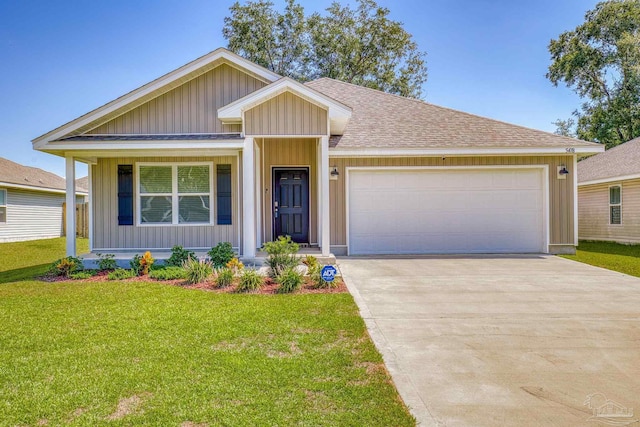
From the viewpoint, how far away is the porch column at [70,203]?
26.8 ft

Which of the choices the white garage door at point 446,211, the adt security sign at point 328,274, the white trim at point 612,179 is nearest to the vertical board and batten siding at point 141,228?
the white garage door at point 446,211

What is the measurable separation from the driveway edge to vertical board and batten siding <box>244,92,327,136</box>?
459 cm

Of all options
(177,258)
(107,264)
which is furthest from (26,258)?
(177,258)

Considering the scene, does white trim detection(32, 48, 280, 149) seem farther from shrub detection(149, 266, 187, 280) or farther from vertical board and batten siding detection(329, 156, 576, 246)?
shrub detection(149, 266, 187, 280)

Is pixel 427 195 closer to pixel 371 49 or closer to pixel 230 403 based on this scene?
pixel 230 403

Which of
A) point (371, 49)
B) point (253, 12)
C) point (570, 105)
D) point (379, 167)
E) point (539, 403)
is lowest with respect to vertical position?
point (539, 403)

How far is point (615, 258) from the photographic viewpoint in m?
9.90

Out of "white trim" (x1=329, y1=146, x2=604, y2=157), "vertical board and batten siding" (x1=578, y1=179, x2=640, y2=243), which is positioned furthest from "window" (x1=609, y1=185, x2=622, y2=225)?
"white trim" (x1=329, y1=146, x2=604, y2=157)

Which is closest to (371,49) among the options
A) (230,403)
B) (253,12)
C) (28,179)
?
(253,12)

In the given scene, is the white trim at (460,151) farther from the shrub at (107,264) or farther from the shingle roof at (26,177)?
the shingle roof at (26,177)

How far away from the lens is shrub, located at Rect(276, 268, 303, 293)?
598 cm

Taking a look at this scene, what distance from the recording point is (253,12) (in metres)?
24.1

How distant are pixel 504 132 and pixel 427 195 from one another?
9.39 ft

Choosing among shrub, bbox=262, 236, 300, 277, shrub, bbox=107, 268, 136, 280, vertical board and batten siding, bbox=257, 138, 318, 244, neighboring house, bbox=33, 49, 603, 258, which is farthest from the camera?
vertical board and batten siding, bbox=257, 138, 318, 244
